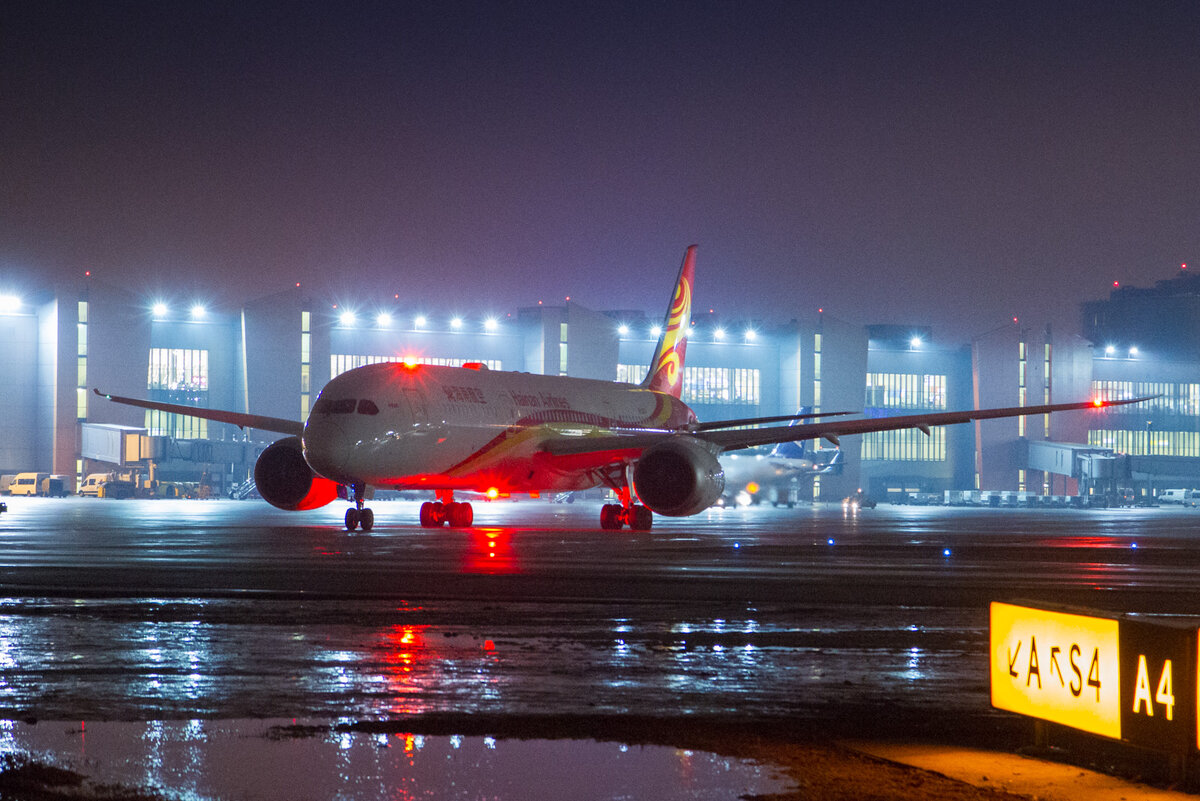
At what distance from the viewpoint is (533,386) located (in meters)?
36.1

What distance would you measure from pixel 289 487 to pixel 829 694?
26442mm

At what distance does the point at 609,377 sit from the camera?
93.7 metres

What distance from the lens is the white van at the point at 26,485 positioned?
81.4 metres

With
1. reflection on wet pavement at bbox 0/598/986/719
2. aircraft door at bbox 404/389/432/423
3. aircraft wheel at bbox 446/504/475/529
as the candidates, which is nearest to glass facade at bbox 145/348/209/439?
aircraft wheel at bbox 446/504/475/529

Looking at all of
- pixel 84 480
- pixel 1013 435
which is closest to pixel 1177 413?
pixel 1013 435

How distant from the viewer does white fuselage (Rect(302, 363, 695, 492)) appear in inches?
1180

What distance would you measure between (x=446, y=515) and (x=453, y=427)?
4.25 metres

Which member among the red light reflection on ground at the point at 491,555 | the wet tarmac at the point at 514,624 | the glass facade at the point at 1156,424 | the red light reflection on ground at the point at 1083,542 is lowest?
the red light reflection on ground at the point at 1083,542

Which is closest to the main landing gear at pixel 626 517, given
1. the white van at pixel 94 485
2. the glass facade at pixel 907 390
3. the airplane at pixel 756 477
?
the airplane at pixel 756 477

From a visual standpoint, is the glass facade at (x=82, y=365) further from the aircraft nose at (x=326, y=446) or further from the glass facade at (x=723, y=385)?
the aircraft nose at (x=326, y=446)

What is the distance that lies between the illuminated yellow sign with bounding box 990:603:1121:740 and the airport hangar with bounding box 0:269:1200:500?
80.2 metres

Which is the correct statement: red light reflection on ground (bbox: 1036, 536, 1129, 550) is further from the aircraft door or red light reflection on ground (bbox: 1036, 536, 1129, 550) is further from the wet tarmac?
the aircraft door

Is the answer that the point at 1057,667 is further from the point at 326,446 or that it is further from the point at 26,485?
the point at 26,485

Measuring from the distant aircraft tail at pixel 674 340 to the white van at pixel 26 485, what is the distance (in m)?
51.3
